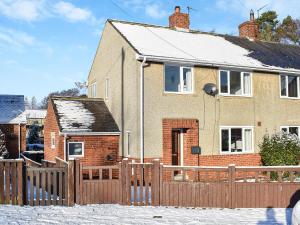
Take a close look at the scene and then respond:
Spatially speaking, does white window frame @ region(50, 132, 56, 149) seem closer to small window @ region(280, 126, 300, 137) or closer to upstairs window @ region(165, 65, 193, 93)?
upstairs window @ region(165, 65, 193, 93)

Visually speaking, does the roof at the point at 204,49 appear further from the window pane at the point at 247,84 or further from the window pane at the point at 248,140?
the window pane at the point at 248,140

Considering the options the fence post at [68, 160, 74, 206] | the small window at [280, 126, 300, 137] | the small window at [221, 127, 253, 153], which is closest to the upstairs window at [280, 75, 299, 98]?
the small window at [280, 126, 300, 137]

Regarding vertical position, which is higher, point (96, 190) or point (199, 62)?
point (199, 62)

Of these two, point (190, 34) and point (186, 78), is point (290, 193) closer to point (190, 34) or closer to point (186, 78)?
point (186, 78)

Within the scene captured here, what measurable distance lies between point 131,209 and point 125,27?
11.9 meters

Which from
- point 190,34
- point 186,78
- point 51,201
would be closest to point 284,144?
point 186,78

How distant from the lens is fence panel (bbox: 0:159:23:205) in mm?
9727

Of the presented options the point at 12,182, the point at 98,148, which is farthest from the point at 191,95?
the point at 12,182

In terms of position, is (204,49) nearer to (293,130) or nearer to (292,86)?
(292,86)

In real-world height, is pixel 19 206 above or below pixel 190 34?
below

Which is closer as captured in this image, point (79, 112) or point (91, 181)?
point (91, 181)

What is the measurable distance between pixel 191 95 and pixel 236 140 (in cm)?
333

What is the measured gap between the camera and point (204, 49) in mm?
18359

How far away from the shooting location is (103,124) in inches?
690
